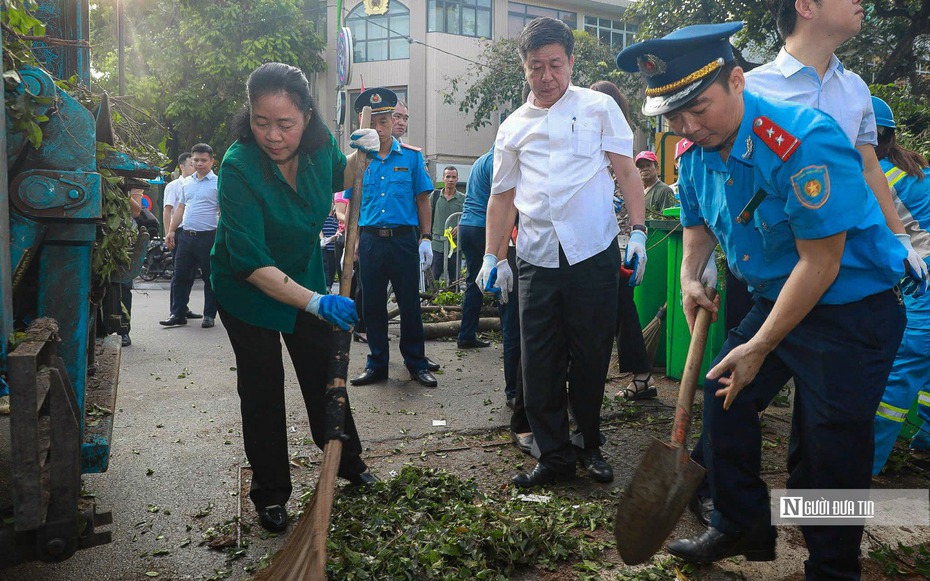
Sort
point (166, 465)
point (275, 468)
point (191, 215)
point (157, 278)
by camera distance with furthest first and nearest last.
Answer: point (157, 278)
point (191, 215)
point (166, 465)
point (275, 468)

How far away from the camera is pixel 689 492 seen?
2.68 meters

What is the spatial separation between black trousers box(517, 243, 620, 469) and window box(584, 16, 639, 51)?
2798cm

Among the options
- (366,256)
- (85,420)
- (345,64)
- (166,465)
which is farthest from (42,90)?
(345,64)

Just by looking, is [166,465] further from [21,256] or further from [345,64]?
[345,64]

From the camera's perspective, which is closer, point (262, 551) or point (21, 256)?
point (21, 256)

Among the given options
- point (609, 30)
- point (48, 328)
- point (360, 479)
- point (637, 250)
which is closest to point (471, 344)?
point (637, 250)

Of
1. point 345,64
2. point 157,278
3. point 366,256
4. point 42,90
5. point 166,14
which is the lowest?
point 157,278

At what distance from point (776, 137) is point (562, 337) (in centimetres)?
175

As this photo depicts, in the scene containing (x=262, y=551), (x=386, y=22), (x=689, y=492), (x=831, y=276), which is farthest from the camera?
(x=386, y=22)

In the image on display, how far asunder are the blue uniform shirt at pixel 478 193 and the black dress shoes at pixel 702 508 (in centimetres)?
308

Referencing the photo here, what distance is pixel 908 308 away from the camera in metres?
4.12

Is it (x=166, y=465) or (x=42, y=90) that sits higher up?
(x=42, y=90)

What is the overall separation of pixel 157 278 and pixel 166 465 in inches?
613

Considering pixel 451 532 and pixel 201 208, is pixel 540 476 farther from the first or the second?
pixel 201 208
